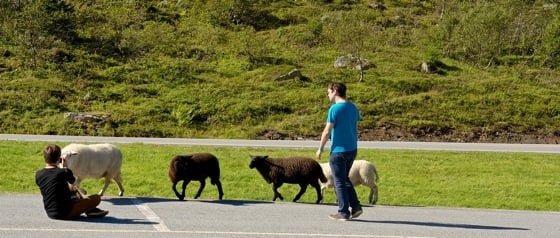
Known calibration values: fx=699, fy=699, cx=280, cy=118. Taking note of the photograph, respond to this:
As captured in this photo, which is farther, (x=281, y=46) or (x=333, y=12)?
(x=333, y=12)

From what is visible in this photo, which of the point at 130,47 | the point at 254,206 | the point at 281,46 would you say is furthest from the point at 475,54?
the point at 254,206

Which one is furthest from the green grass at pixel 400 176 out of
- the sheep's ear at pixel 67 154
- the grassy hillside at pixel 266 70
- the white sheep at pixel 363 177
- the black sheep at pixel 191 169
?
the grassy hillside at pixel 266 70

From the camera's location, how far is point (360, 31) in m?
42.4

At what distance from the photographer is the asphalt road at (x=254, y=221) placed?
9961mm

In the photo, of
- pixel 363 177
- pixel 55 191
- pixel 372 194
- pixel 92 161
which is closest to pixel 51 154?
pixel 55 191

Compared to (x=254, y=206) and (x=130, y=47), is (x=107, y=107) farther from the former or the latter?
(x=254, y=206)

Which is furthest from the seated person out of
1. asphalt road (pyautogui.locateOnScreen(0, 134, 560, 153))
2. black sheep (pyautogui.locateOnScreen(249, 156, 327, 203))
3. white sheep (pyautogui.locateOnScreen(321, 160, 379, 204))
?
asphalt road (pyautogui.locateOnScreen(0, 134, 560, 153))

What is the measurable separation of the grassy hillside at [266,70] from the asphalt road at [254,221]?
17.8 m

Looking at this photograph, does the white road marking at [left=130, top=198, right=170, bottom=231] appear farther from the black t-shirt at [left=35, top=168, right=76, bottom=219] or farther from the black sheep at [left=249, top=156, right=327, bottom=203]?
the black sheep at [left=249, top=156, right=327, bottom=203]

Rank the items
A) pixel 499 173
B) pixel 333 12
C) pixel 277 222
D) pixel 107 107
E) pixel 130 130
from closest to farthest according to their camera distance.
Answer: pixel 277 222 → pixel 499 173 → pixel 130 130 → pixel 107 107 → pixel 333 12

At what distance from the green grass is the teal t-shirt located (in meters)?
4.40

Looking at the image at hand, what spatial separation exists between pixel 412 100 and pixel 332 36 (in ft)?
41.2

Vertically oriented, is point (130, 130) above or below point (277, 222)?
below

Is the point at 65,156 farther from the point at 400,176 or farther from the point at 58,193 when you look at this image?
the point at 400,176
